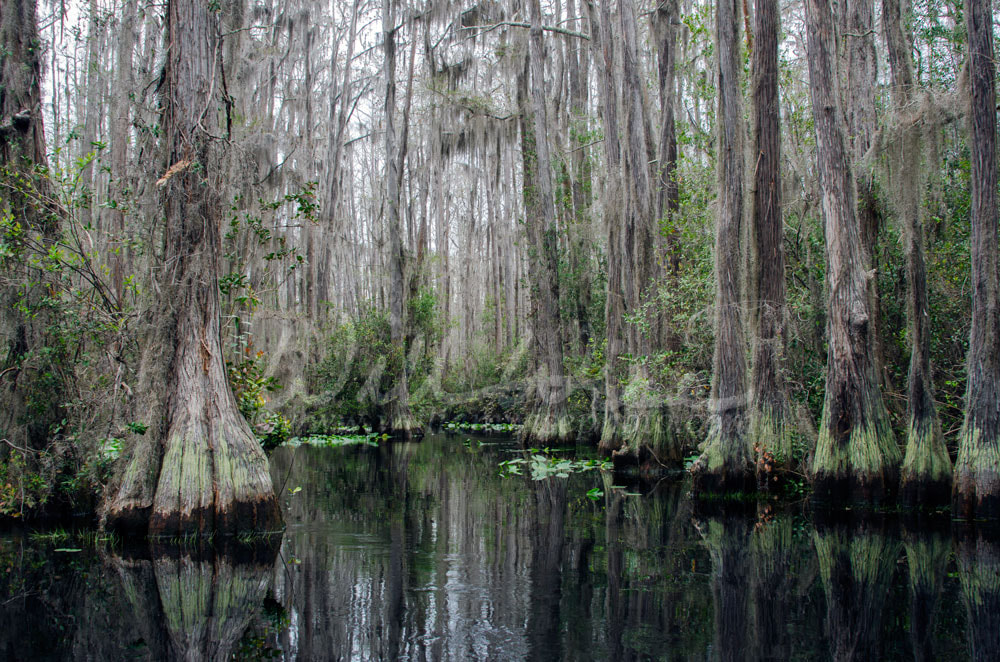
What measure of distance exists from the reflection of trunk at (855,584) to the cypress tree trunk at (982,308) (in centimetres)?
126

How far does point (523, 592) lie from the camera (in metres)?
5.29

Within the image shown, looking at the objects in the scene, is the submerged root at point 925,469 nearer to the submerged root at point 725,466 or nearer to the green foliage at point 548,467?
the submerged root at point 725,466

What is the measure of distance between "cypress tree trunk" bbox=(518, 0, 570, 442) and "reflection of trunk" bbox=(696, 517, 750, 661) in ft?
31.3

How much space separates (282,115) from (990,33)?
2567cm

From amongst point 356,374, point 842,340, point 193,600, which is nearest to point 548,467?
point 842,340

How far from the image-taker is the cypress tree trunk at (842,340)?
8.53 meters

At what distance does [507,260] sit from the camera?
33188 millimetres

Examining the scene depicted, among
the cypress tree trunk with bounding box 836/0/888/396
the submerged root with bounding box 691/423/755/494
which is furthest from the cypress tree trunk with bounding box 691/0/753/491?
the cypress tree trunk with bounding box 836/0/888/396

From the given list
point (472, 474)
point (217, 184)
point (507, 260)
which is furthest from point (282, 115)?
point (217, 184)

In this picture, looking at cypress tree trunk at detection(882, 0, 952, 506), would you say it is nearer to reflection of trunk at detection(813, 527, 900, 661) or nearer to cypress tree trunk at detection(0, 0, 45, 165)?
reflection of trunk at detection(813, 527, 900, 661)

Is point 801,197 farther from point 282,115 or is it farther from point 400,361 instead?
point 282,115

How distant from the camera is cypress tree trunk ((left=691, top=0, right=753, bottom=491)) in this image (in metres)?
9.41

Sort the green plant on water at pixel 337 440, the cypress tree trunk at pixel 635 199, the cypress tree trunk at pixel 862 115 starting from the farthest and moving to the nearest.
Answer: the green plant on water at pixel 337 440 → the cypress tree trunk at pixel 635 199 → the cypress tree trunk at pixel 862 115

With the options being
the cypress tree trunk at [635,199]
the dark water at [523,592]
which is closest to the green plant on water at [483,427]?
the cypress tree trunk at [635,199]
